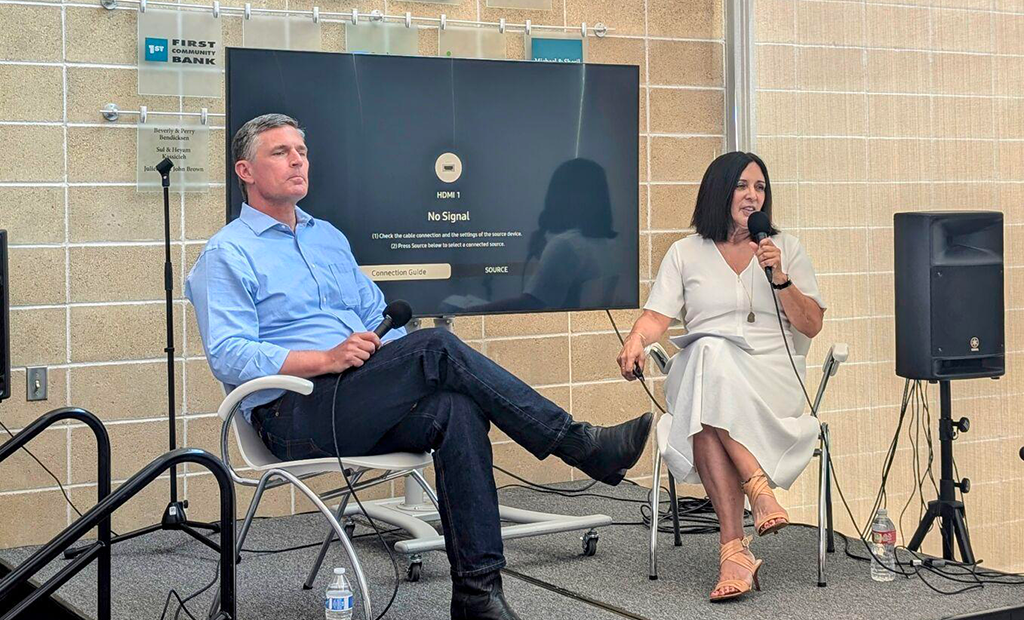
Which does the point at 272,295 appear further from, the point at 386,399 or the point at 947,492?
the point at 947,492

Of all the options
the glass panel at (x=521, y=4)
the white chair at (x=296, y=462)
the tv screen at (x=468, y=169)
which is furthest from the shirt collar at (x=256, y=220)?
the glass panel at (x=521, y=4)

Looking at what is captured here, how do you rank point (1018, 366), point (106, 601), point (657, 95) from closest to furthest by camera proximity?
point (106, 601)
point (1018, 366)
point (657, 95)

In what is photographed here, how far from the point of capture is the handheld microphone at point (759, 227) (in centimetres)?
330

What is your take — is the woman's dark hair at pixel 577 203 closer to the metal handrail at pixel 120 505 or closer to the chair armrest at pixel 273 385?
the chair armrest at pixel 273 385

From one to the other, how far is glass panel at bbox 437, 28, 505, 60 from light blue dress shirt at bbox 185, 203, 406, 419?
4.04ft

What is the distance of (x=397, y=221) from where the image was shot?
3.64 meters

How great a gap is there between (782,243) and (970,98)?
70 cm

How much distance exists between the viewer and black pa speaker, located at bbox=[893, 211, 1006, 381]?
3414mm

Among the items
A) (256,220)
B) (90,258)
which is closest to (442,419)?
(256,220)

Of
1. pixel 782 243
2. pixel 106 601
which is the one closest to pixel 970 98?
pixel 782 243

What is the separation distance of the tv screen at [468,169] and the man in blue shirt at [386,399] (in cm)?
41

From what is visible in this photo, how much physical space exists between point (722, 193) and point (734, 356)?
53 cm

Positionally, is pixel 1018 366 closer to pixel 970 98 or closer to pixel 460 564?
pixel 970 98

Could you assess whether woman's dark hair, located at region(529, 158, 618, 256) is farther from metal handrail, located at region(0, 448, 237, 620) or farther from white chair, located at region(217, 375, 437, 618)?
metal handrail, located at region(0, 448, 237, 620)
